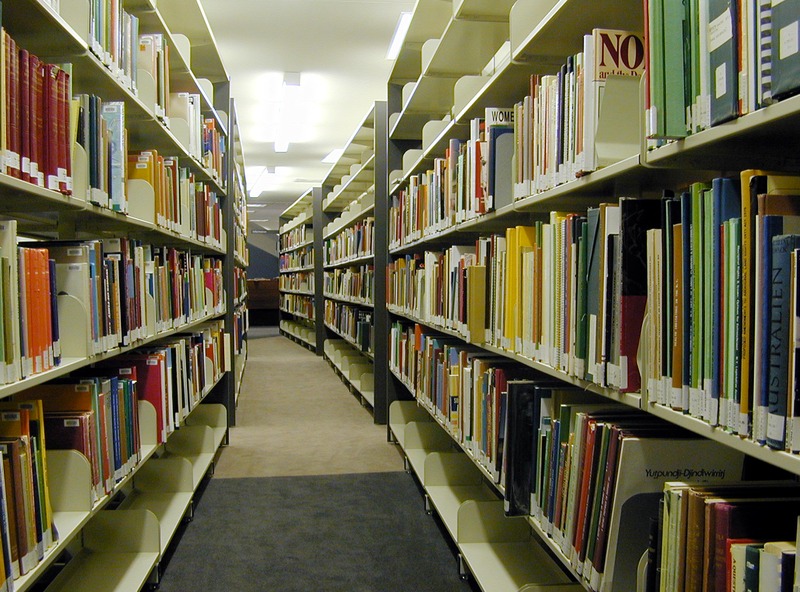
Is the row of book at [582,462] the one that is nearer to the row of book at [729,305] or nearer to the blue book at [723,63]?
the row of book at [729,305]

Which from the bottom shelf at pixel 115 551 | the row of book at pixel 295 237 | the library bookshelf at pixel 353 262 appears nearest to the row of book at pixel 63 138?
the bottom shelf at pixel 115 551

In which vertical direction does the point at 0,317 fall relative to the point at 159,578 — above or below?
above

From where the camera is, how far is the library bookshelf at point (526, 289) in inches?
41.8

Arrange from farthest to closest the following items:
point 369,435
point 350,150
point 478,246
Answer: point 350,150 → point 369,435 → point 478,246

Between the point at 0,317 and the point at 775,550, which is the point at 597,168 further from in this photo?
the point at 0,317

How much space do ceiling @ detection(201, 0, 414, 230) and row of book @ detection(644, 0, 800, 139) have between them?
4009 millimetres

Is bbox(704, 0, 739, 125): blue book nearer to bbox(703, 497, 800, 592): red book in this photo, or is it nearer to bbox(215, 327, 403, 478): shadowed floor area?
bbox(703, 497, 800, 592): red book

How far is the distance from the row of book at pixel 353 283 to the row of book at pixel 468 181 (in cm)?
178

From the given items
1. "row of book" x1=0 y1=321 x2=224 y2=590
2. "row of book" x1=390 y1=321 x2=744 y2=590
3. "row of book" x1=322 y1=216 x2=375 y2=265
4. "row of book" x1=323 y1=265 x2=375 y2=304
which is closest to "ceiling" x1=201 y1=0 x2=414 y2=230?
"row of book" x1=322 y1=216 x2=375 y2=265

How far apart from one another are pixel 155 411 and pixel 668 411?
180cm

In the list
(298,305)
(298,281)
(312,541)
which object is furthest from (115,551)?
(298,305)

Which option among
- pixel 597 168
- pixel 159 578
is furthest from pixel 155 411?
pixel 597 168

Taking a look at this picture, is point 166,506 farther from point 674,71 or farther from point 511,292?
point 674,71

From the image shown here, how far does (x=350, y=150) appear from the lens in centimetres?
635
